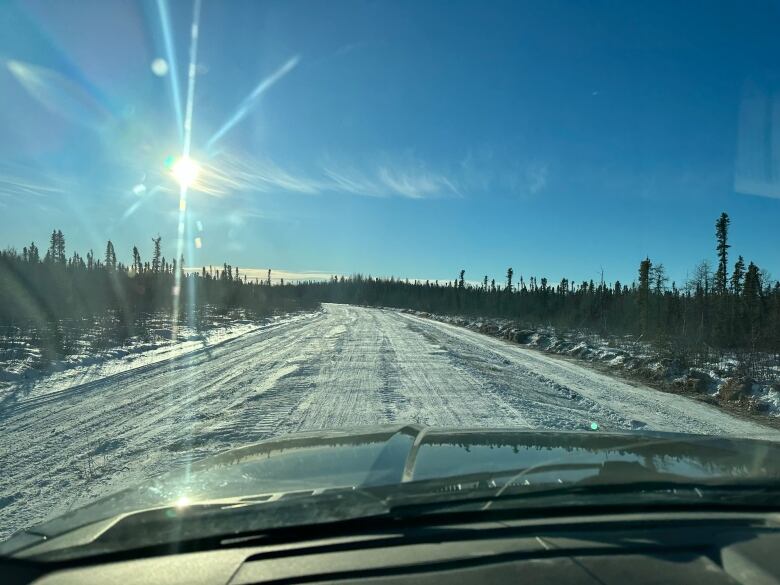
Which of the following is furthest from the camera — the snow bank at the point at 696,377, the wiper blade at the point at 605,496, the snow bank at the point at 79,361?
the snow bank at the point at 79,361

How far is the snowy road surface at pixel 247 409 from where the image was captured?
543cm

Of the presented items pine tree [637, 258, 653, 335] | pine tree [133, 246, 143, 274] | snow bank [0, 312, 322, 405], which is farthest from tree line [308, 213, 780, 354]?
pine tree [133, 246, 143, 274]

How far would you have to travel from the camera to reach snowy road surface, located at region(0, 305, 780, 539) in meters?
5.43

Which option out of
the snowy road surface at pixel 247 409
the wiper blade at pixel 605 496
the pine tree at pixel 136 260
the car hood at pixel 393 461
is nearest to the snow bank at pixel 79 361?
the snowy road surface at pixel 247 409

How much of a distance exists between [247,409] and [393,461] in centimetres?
589

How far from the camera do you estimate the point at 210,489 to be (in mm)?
2592

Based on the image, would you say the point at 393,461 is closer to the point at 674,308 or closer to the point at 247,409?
the point at 247,409

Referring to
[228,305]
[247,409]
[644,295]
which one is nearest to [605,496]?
[247,409]

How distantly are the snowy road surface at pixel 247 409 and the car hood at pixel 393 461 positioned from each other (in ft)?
6.67

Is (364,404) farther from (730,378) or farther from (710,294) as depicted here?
(710,294)

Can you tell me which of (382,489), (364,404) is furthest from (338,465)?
(364,404)

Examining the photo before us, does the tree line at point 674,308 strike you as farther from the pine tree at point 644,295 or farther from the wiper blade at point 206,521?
the wiper blade at point 206,521

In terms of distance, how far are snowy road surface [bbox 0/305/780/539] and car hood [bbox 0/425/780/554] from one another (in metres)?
2.03

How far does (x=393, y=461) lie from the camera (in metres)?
2.90
